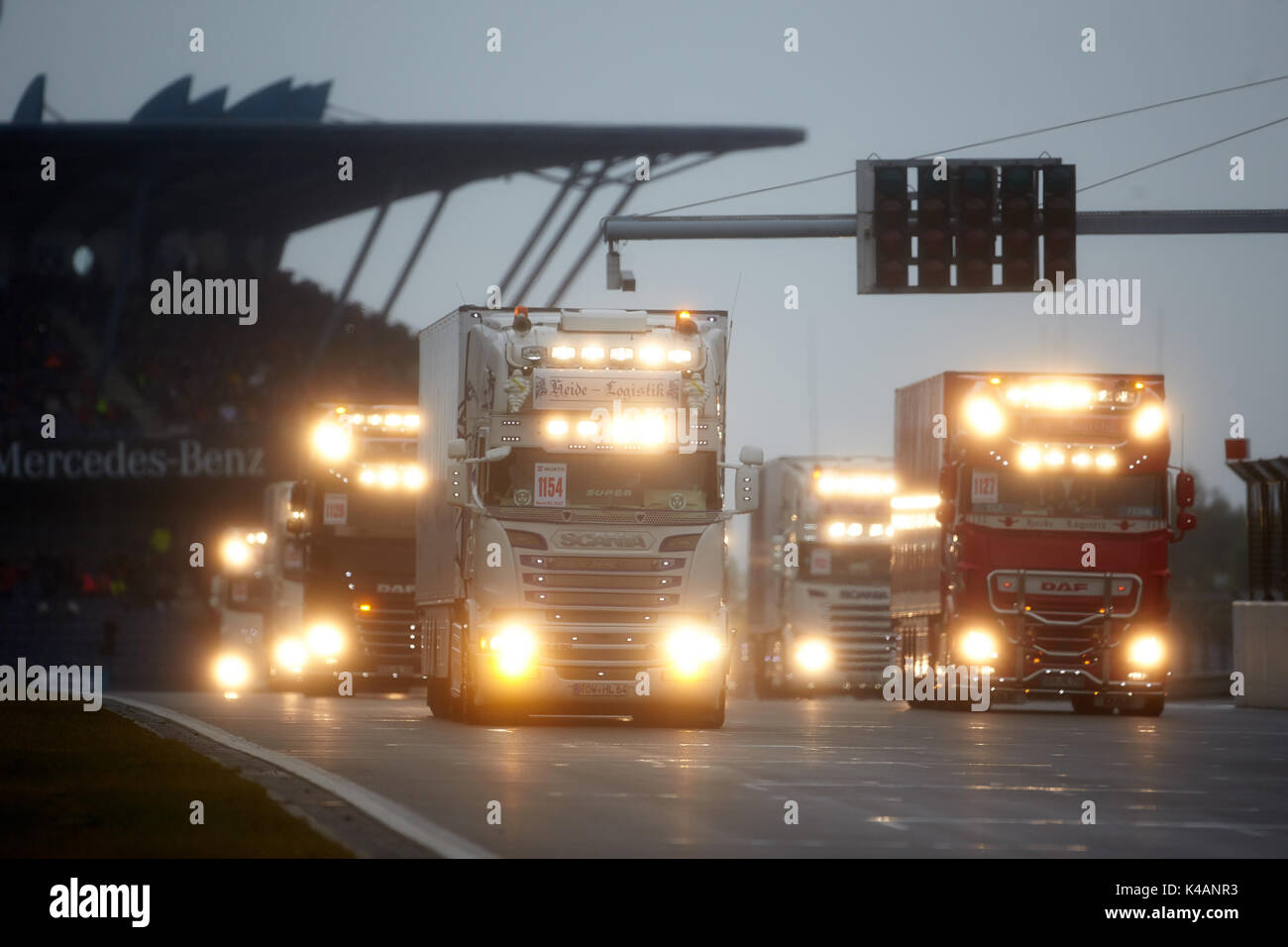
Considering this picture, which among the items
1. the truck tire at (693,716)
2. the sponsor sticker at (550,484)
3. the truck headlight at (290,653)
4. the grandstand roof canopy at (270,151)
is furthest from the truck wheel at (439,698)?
the grandstand roof canopy at (270,151)

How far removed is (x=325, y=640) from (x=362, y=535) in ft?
6.06

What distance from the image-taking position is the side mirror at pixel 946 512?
108ft

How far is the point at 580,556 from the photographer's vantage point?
85.5 feet

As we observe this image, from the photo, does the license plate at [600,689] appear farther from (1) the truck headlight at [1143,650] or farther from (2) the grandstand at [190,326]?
(2) the grandstand at [190,326]

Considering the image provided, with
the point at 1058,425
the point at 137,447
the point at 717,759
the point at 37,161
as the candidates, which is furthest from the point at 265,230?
the point at 717,759

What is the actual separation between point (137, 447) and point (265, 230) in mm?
20227

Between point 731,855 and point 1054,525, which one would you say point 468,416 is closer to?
point 1054,525

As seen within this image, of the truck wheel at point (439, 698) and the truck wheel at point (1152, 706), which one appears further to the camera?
the truck wheel at point (1152, 706)

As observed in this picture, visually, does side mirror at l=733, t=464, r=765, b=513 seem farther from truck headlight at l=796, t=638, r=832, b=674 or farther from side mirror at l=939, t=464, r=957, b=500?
truck headlight at l=796, t=638, r=832, b=674

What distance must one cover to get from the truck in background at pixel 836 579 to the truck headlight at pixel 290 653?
8.70m

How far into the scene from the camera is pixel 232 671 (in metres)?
55.1

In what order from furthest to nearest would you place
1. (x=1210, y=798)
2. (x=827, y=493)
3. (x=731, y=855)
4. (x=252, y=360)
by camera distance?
(x=252, y=360) < (x=827, y=493) < (x=1210, y=798) < (x=731, y=855)

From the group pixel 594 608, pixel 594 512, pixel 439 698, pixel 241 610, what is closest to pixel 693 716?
pixel 594 608

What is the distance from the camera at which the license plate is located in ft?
85.3
